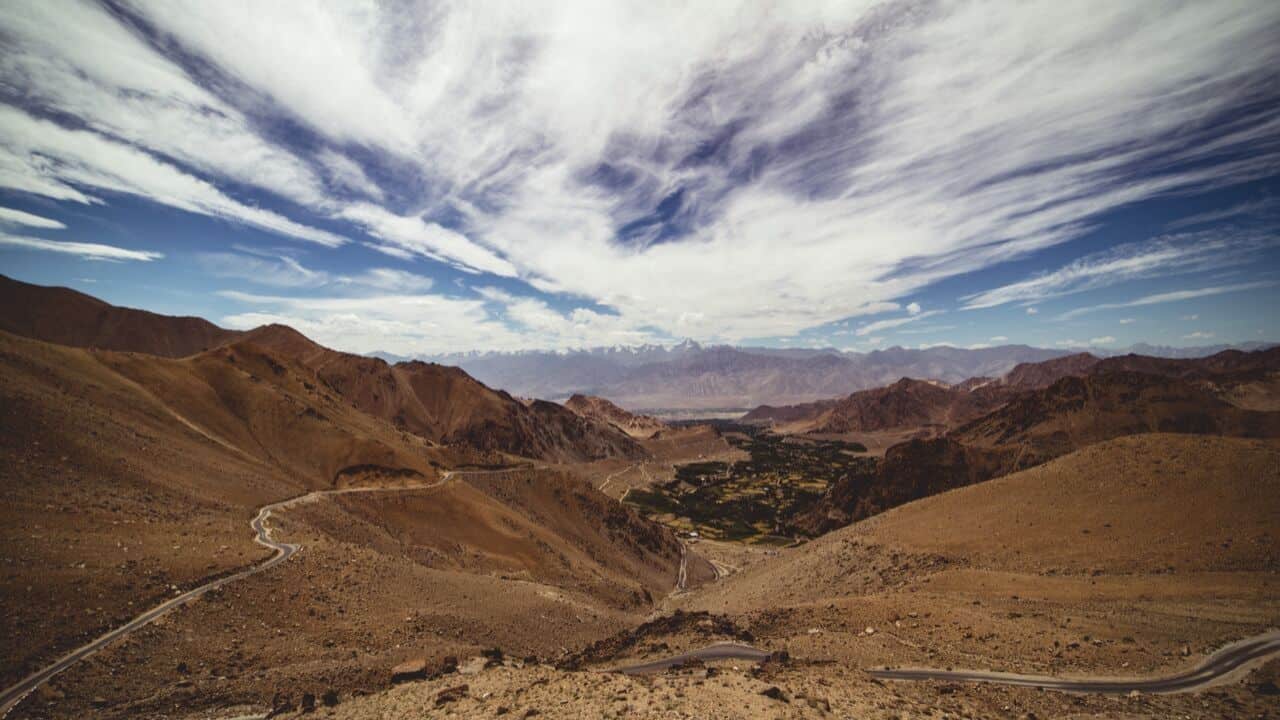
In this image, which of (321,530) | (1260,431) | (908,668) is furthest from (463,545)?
(1260,431)

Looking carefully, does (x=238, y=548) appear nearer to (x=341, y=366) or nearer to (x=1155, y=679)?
(x=1155, y=679)

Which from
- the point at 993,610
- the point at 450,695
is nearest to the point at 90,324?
the point at 450,695

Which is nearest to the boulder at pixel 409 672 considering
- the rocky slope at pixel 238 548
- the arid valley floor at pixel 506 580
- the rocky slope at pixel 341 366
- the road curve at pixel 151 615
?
the arid valley floor at pixel 506 580

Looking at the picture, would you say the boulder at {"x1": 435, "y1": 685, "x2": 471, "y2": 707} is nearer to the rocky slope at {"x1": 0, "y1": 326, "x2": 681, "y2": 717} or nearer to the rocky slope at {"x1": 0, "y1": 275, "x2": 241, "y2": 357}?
the rocky slope at {"x1": 0, "y1": 326, "x2": 681, "y2": 717}

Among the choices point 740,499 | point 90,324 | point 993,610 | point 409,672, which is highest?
point 90,324

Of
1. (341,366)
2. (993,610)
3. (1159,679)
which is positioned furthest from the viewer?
(341,366)

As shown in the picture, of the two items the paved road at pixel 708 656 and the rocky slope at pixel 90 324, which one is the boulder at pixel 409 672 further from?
the rocky slope at pixel 90 324

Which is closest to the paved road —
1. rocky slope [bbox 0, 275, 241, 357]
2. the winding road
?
the winding road

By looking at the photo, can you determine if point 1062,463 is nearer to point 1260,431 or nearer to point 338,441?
point 338,441
